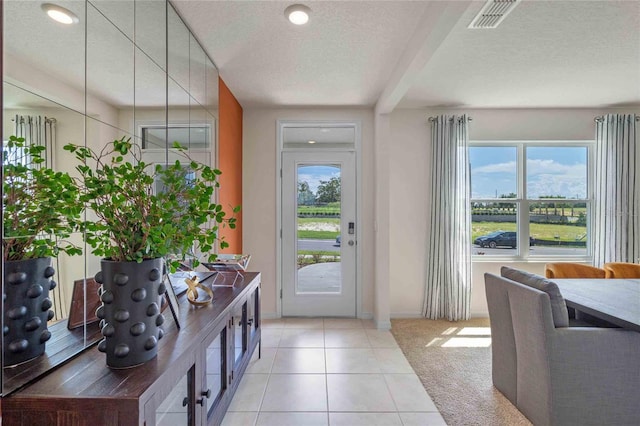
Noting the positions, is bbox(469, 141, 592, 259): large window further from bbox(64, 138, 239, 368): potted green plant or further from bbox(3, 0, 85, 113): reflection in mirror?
bbox(3, 0, 85, 113): reflection in mirror

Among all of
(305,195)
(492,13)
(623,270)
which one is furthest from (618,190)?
(305,195)

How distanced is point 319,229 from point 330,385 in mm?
1896

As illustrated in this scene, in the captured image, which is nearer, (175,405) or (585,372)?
(175,405)

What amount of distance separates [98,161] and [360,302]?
10.6 feet

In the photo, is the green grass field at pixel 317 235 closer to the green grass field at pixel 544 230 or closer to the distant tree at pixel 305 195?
the distant tree at pixel 305 195

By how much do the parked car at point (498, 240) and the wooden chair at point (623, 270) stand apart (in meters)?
0.91

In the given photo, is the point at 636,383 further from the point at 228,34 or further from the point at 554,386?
the point at 228,34

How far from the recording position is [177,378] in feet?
3.90

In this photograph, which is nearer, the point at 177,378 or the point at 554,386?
the point at 177,378

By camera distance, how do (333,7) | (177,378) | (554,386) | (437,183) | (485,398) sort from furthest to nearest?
(437,183) → (485,398) → (333,7) → (554,386) → (177,378)

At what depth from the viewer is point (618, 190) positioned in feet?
12.5


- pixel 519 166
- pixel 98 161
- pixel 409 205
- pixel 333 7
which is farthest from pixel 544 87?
pixel 98 161

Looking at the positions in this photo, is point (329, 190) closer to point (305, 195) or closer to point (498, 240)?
point (305, 195)

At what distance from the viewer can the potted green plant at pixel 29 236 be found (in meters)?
0.97
